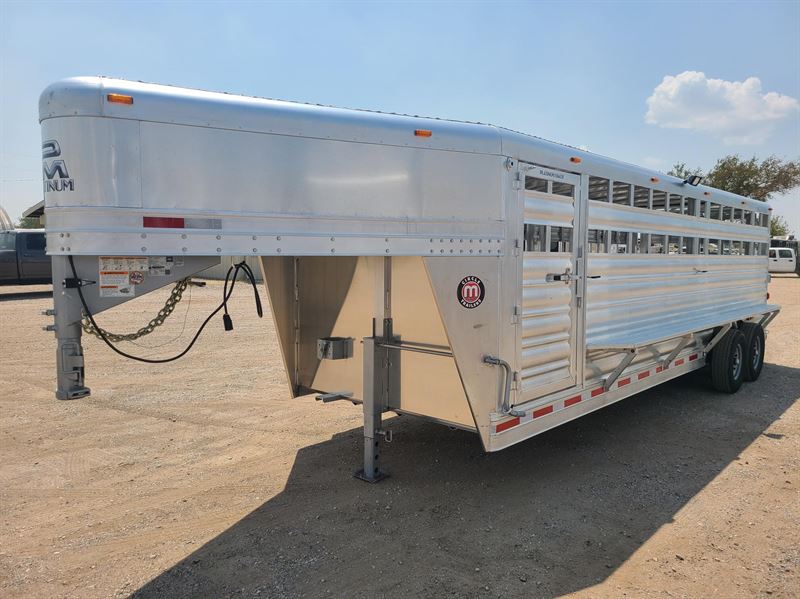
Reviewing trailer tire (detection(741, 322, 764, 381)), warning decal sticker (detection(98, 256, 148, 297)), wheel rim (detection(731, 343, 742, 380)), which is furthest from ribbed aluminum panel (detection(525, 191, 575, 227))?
trailer tire (detection(741, 322, 764, 381))

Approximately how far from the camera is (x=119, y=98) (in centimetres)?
262

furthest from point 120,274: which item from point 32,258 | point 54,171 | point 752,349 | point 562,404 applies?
point 32,258

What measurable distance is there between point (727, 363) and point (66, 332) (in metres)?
6.81

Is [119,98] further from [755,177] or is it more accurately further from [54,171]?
[755,177]

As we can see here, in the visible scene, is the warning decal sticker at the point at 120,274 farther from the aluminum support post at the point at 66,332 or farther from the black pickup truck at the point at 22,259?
the black pickup truck at the point at 22,259

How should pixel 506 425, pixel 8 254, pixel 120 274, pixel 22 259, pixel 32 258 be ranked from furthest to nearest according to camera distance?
1. pixel 32 258
2. pixel 22 259
3. pixel 8 254
4. pixel 506 425
5. pixel 120 274

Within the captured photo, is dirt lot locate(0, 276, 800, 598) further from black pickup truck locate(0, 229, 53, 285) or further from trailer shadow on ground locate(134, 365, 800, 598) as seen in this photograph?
black pickup truck locate(0, 229, 53, 285)

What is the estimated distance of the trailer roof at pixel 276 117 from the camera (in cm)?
262

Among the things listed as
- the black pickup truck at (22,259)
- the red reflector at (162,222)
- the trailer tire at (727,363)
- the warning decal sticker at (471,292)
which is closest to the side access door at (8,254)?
the black pickup truck at (22,259)

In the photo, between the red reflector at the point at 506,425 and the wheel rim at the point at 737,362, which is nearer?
the red reflector at the point at 506,425

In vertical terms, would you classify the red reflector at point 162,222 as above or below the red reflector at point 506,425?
above

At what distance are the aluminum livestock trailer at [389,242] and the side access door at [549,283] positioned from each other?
2 cm

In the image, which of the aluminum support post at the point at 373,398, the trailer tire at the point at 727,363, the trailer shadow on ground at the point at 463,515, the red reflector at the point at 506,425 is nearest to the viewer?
the trailer shadow on ground at the point at 463,515

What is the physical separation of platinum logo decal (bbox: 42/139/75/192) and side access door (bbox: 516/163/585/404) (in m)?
2.59
